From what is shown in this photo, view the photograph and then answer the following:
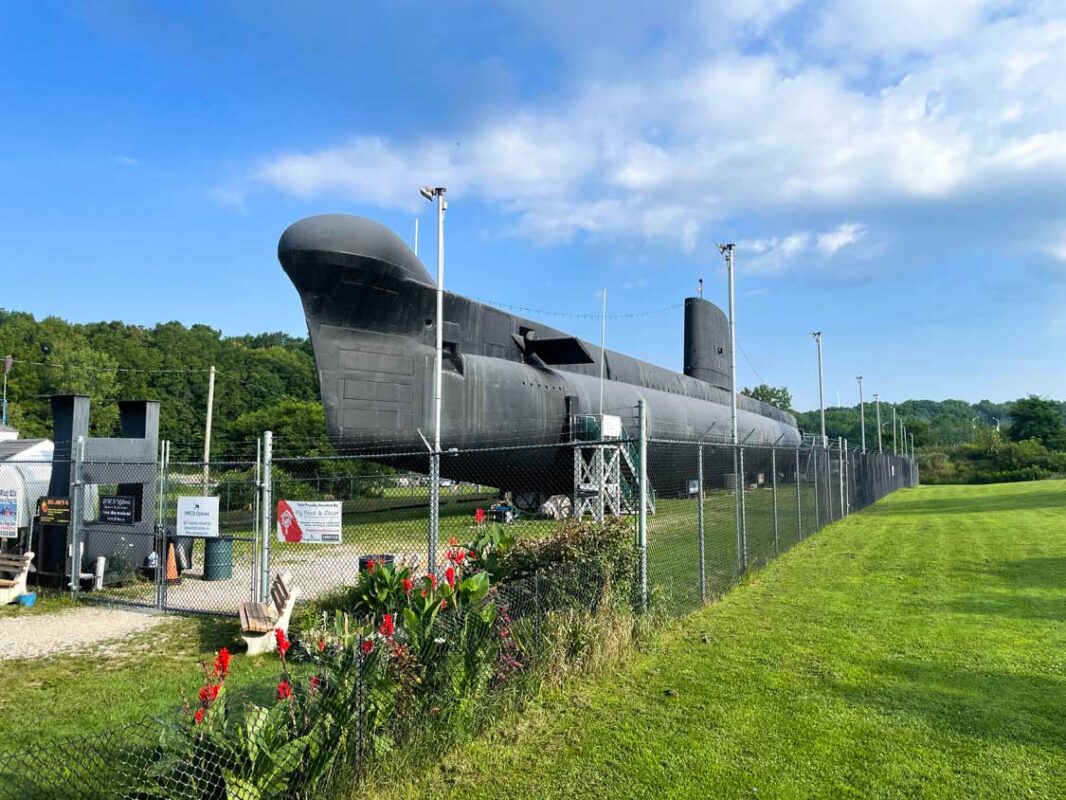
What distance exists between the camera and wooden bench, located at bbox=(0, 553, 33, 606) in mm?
10781

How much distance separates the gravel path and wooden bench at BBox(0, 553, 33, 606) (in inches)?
43.0

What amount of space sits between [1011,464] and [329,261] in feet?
221

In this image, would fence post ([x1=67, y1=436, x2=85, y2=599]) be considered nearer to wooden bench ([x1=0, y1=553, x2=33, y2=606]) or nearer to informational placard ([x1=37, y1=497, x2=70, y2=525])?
informational placard ([x1=37, y1=497, x2=70, y2=525])

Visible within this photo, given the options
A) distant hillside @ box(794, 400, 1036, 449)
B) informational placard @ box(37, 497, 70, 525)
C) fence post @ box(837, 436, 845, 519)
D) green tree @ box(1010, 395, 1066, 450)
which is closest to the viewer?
informational placard @ box(37, 497, 70, 525)

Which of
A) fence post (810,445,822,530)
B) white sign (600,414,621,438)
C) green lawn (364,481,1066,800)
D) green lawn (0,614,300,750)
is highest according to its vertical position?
white sign (600,414,621,438)

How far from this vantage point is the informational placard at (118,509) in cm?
1174

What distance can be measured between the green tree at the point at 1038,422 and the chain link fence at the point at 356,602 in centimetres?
8917

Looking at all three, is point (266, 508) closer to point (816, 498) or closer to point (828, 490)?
point (816, 498)

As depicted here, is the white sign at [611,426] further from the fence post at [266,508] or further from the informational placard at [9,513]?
the informational placard at [9,513]

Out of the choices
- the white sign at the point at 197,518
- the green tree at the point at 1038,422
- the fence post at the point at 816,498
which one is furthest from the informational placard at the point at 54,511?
the green tree at the point at 1038,422

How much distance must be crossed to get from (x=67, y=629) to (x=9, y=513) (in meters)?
3.98

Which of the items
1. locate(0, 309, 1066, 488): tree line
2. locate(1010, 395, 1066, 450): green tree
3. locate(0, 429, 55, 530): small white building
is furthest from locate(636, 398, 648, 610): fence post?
locate(1010, 395, 1066, 450): green tree

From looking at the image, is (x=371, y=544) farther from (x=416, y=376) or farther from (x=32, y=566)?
(x=32, y=566)

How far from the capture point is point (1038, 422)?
90188 millimetres
